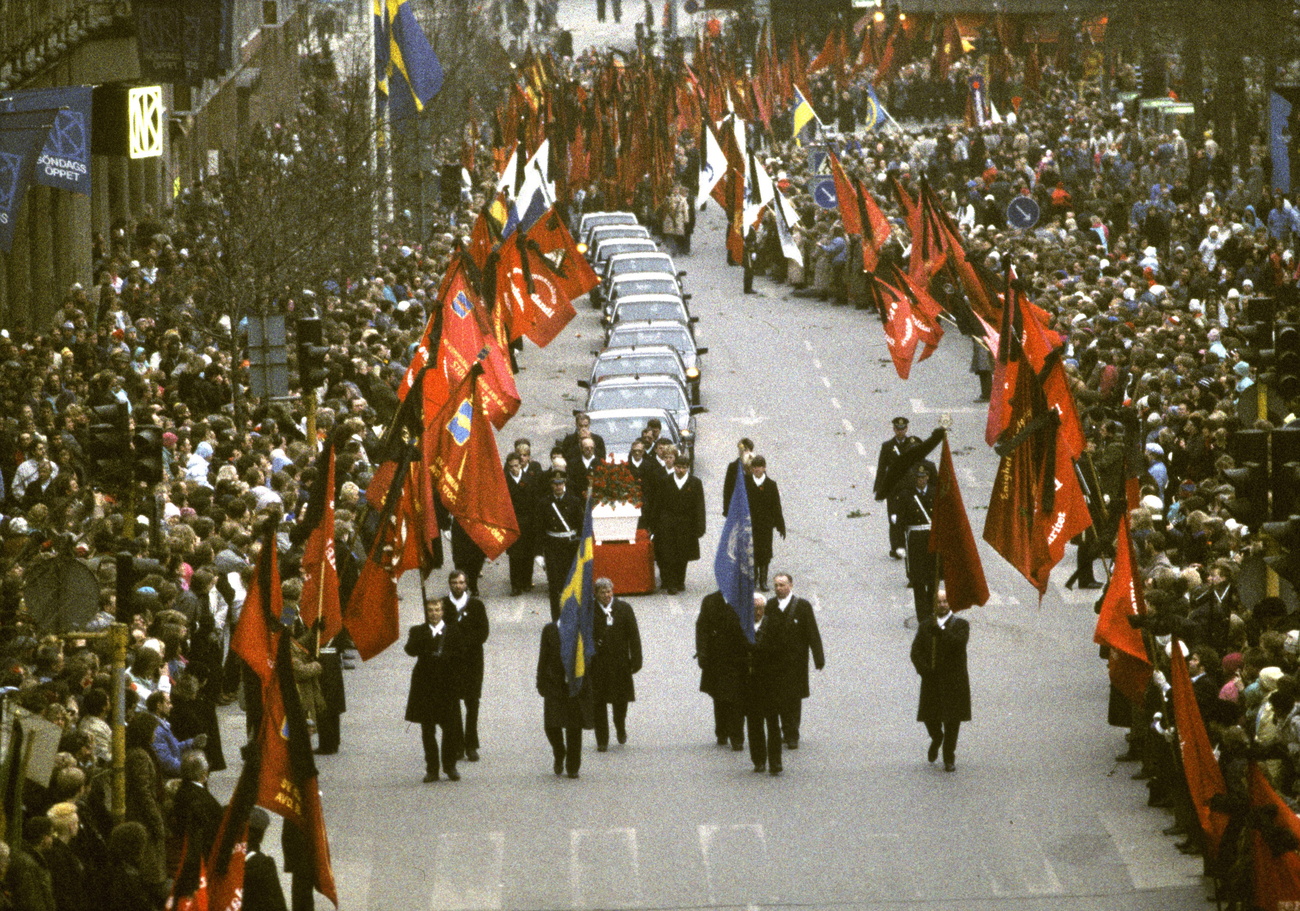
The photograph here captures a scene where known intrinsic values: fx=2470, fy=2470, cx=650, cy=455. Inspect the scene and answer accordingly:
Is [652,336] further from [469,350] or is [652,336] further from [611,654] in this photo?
[611,654]

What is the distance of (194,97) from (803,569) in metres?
29.9

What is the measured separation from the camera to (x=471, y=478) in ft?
69.5

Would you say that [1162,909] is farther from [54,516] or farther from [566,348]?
[566,348]

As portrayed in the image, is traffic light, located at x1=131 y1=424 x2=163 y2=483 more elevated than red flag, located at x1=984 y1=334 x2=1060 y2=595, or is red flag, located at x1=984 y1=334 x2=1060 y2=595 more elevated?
traffic light, located at x1=131 y1=424 x2=163 y2=483

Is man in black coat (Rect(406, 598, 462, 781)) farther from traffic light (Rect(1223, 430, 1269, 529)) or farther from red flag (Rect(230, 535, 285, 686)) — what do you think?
traffic light (Rect(1223, 430, 1269, 529))

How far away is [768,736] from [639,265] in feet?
84.5

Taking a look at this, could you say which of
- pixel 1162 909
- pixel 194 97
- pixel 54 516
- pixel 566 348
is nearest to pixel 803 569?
pixel 54 516

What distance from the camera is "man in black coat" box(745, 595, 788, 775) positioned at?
19016 mm

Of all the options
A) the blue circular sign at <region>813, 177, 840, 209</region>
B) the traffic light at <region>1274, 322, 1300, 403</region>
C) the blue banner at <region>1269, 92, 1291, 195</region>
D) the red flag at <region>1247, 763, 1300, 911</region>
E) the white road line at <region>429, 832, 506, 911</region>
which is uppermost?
the blue banner at <region>1269, 92, 1291, 195</region>

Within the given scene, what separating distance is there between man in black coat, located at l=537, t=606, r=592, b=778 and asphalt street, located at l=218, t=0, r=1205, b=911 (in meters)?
0.26

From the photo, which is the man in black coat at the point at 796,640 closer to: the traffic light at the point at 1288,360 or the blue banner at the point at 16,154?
the traffic light at the point at 1288,360

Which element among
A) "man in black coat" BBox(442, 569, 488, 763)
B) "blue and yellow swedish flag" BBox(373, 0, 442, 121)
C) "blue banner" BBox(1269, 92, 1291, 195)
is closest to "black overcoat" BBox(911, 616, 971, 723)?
"man in black coat" BBox(442, 569, 488, 763)

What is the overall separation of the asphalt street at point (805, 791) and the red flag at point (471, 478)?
1.59m

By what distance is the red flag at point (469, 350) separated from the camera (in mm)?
24062
